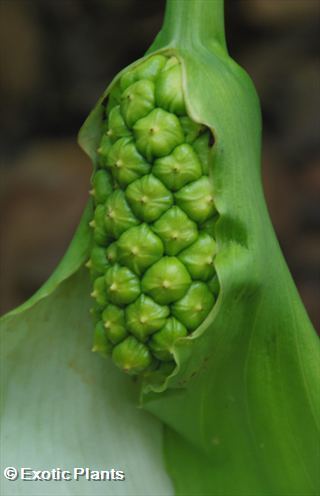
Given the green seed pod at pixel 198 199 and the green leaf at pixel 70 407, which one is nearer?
the green seed pod at pixel 198 199

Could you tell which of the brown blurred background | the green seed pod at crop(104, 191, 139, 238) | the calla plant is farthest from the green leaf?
the brown blurred background

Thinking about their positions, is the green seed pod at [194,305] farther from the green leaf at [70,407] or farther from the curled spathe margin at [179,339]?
the green leaf at [70,407]

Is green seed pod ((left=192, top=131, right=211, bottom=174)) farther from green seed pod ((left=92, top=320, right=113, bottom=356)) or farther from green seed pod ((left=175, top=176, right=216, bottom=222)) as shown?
green seed pod ((left=92, top=320, right=113, bottom=356))

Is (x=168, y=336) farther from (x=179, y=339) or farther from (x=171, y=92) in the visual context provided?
(x=171, y=92)

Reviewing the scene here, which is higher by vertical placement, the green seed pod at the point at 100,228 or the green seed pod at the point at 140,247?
the green seed pod at the point at 100,228

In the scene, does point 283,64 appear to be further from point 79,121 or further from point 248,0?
point 79,121

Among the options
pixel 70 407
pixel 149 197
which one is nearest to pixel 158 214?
pixel 149 197

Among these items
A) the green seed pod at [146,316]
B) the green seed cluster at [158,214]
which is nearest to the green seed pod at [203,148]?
the green seed cluster at [158,214]
